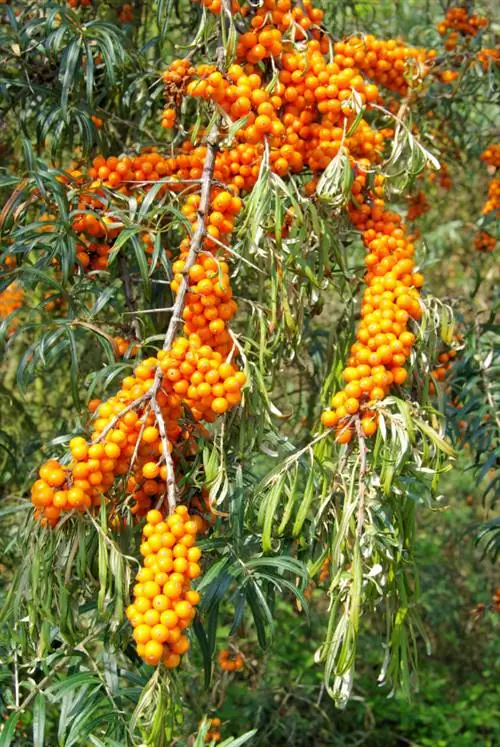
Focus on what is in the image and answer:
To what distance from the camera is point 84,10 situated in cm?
213

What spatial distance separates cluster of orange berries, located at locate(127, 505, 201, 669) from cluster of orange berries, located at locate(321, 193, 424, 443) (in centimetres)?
38

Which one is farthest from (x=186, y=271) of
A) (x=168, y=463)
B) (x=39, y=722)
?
(x=39, y=722)

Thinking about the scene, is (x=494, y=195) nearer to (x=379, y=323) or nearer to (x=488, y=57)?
(x=488, y=57)

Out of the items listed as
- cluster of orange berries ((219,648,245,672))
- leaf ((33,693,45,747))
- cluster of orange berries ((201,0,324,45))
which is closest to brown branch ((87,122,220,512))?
cluster of orange berries ((201,0,324,45))

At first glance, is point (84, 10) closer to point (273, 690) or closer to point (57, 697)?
point (57, 697)

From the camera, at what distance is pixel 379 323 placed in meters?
1.41

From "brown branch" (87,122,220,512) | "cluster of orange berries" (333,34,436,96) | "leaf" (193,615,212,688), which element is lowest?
"leaf" (193,615,212,688)

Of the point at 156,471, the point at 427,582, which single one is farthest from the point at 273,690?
the point at 156,471

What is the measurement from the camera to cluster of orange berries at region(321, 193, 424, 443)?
53.5 inches

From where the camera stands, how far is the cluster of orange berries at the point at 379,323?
136cm

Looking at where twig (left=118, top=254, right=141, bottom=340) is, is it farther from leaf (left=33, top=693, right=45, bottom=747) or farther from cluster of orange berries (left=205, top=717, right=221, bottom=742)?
cluster of orange berries (left=205, top=717, right=221, bottom=742)

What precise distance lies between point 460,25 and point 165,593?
202 centimetres

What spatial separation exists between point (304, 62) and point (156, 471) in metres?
0.76

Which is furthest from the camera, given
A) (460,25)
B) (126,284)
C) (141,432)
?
(460,25)
